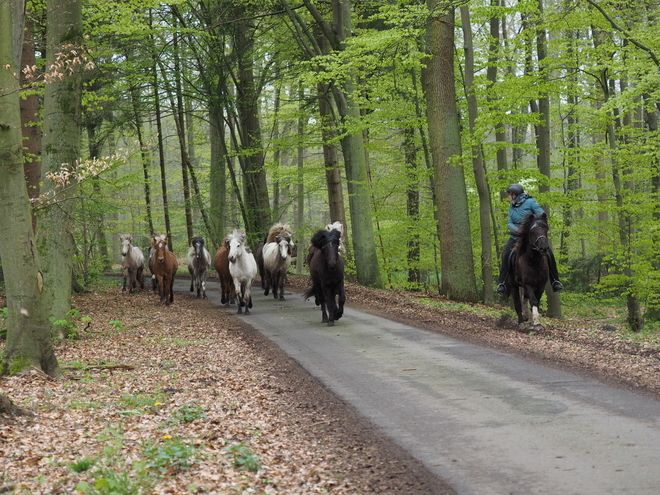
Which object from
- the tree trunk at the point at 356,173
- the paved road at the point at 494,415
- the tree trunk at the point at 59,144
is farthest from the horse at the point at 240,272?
the paved road at the point at 494,415

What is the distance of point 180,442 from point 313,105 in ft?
76.2

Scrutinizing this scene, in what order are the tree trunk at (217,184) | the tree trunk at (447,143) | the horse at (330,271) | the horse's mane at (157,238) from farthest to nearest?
the tree trunk at (217,184)
the horse's mane at (157,238)
the tree trunk at (447,143)
the horse at (330,271)

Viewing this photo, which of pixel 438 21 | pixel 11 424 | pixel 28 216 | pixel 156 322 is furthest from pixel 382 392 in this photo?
pixel 438 21

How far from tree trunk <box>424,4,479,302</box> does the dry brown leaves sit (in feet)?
29.6

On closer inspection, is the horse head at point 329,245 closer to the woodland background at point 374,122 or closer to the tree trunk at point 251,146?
the woodland background at point 374,122

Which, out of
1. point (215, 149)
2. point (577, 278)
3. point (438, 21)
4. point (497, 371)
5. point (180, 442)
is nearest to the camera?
point (180, 442)

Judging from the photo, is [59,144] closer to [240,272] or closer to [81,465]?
[240,272]

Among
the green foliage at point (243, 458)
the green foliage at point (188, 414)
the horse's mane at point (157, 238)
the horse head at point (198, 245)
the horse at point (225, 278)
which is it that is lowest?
the green foliage at point (243, 458)

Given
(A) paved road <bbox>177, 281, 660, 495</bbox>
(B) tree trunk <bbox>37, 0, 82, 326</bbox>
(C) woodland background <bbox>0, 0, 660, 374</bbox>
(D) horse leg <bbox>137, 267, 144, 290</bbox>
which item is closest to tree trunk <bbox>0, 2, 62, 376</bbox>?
(C) woodland background <bbox>0, 0, 660, 374</bbox>

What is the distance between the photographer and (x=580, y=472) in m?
5.32

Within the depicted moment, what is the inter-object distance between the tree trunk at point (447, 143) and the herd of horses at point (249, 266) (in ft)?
10.7

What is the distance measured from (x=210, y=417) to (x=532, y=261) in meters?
8.20

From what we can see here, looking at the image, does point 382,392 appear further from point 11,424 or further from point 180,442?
point 11,424

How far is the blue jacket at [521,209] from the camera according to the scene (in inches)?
524
